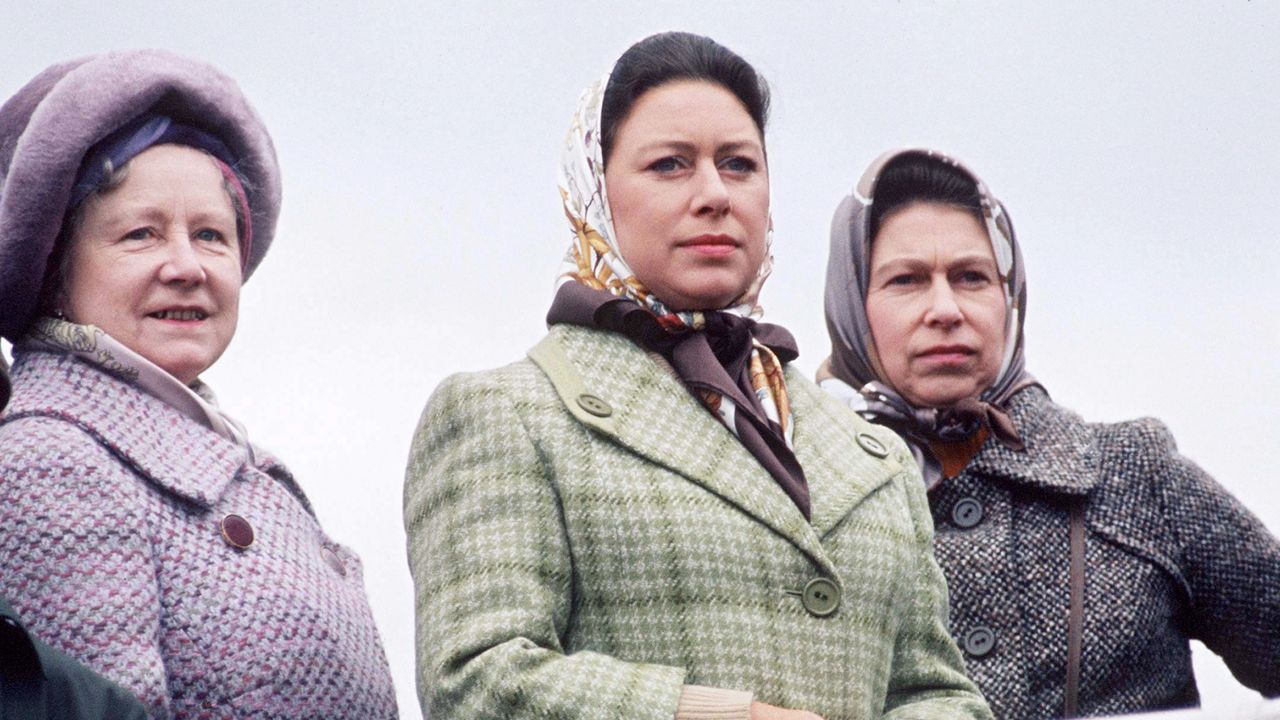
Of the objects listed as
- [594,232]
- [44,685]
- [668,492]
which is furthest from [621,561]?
[44,685]

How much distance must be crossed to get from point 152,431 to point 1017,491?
1.73m

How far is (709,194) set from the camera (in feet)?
10.8

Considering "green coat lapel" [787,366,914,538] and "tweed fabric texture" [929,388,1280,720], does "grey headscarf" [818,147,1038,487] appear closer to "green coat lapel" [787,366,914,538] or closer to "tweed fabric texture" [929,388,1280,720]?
"tweed fabric texture" [929,388,1280,720]

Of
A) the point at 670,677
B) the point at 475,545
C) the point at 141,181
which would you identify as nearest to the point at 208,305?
the point at 141,181

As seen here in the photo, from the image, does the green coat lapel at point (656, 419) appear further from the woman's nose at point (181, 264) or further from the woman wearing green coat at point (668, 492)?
the woman's nose at point (181, 264)

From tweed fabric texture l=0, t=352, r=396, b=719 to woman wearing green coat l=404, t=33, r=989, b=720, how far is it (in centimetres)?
28

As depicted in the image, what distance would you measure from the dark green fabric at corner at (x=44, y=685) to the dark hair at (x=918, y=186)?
2050 millimetres

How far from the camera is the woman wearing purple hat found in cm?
302

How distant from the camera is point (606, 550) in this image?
3008mm

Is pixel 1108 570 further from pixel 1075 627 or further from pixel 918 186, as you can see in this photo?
pixel 918 186

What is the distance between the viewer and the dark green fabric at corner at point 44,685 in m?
2.65

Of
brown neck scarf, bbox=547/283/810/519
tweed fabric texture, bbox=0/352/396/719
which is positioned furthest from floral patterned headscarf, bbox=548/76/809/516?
tweed fabric texture, bbox=0/352/396/719

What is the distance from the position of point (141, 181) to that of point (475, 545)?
99 centimetres

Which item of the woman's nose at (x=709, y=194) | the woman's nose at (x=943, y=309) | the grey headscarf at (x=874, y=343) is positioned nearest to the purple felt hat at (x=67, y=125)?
the woman's nose at (x=709, y=194)
